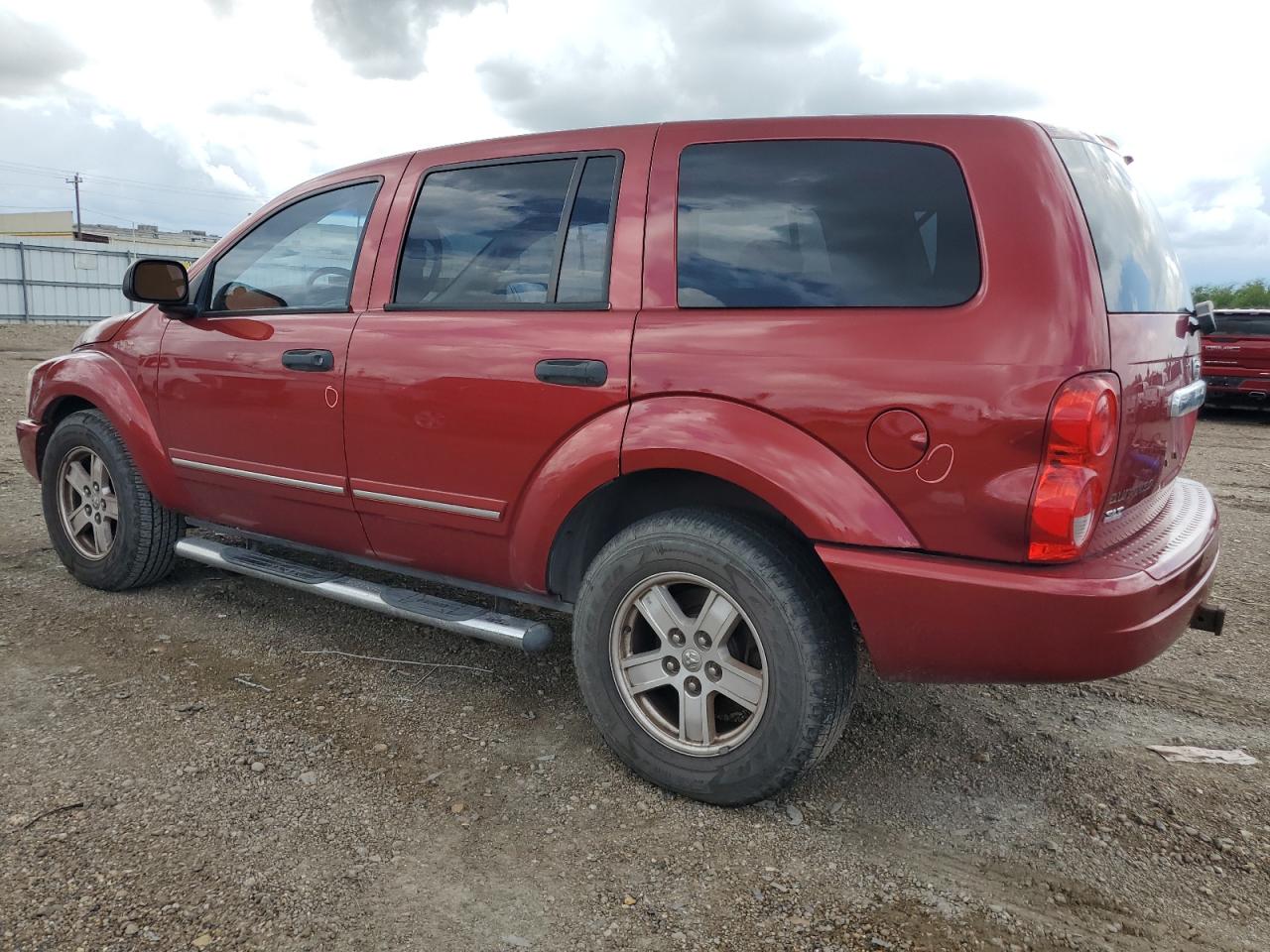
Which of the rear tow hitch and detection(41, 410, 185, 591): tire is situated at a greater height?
the rear tow hitch

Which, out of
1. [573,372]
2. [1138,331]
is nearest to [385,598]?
[573,372]

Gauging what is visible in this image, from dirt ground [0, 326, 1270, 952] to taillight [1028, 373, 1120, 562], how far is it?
0.91m

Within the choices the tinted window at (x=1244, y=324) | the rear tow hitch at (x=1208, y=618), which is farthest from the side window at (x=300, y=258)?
the tinted window at (x=1244, y=324)

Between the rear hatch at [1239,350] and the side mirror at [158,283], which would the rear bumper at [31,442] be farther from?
the rear hatch at [1239,350]

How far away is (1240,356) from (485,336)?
12.0 metres

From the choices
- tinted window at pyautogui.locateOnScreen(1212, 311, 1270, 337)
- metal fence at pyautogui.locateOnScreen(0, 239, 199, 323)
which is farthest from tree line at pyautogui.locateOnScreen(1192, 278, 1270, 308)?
metal fence at pyautogui.locateOnScreen(0, 239, 199, 323)

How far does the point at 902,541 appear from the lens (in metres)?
2.29

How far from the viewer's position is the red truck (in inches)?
458

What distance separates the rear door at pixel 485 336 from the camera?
2.77m

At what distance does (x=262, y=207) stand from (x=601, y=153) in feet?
5.60

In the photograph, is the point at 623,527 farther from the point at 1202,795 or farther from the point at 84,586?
the point at 84,586

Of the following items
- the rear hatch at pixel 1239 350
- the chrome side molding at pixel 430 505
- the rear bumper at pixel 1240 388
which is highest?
the rear hatch at pixel 1239 350

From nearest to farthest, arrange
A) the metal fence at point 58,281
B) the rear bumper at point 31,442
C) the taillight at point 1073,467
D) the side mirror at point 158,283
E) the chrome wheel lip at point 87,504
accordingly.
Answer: the taillight at point 1073,467, the side mirror at point 158,283, the chrome wheel lip at point 87,504, the rear bumper at point 31,442, the metal fence at point 58,281

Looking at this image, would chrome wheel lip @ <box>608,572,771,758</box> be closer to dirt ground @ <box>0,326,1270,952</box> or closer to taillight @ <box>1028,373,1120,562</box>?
dirt ground @ <box>0,326,1270,952</box>
